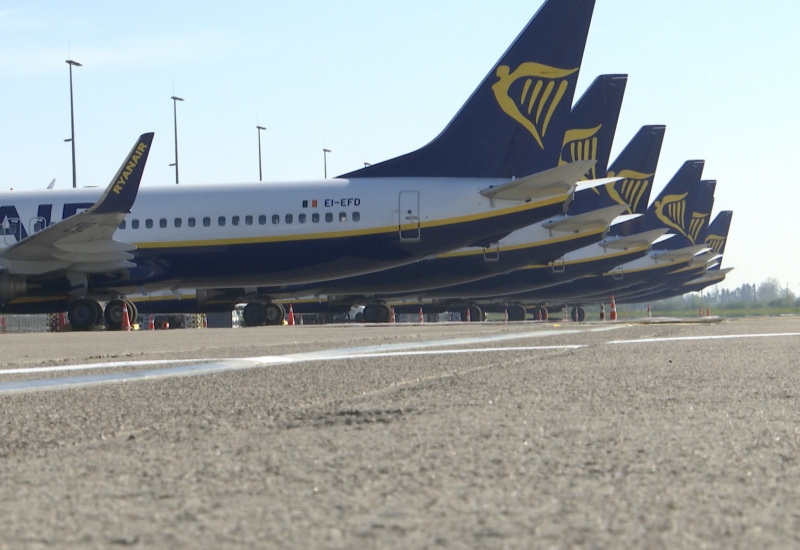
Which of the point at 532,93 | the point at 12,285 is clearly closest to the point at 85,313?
the point at 12,285

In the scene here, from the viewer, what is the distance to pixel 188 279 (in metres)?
20.1

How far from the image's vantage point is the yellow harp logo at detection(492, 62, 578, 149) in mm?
19656

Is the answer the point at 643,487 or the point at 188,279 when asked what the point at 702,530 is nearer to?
the point at 643,487

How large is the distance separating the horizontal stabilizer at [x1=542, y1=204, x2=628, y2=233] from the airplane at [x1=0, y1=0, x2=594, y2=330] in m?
6.21

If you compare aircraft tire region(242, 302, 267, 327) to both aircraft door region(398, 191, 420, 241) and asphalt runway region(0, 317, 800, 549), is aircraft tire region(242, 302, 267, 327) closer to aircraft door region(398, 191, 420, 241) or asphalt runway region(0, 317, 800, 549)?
aircraft door region(398, 191, 420, 241)

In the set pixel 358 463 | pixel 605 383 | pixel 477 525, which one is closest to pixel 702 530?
pixel 477 525

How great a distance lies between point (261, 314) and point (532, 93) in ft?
27.7

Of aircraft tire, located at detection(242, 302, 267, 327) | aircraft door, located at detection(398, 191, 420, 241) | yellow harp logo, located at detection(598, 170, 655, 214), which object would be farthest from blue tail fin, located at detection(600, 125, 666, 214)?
aircraft door, located at detection(398, 191, 420, 241)

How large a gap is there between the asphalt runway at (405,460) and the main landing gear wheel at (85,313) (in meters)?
12.8

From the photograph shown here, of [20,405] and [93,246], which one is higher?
[93,246]

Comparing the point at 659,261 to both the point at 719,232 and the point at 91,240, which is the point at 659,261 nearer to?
the point at 719,232

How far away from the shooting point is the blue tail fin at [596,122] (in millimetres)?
27312

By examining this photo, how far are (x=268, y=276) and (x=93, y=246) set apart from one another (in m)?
3.23

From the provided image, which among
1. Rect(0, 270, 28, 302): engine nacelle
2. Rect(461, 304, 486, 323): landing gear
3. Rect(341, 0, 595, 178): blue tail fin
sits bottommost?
Rect(461, 304, 486, 323): landing gear
